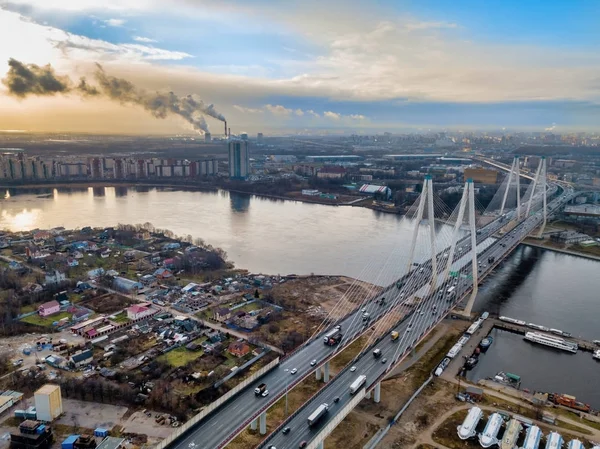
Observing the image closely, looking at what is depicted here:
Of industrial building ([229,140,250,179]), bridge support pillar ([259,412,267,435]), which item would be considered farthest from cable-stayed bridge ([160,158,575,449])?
industrial building ([229,140,250,179])

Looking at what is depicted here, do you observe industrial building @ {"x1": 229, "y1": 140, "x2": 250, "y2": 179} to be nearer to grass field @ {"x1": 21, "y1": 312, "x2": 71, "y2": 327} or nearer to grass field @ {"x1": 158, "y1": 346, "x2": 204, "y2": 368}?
grass field @ {"x1": 21, "y1": 312, "x2": 71, "y2": 327}

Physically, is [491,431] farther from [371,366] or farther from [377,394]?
[371,366]

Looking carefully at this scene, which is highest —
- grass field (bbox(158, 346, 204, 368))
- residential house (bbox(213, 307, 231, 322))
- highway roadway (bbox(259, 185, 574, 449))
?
highway roadway (bbox(259, 185, 574, 449))

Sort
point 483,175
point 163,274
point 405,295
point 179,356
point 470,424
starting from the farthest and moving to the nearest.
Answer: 1. point 483,175
2. point 163,274
3. point 405,295
4. point 179,356
5. point 470,424

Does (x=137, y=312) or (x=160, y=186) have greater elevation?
(x=160, y=186)

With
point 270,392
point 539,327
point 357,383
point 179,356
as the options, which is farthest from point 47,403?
point 539,327
